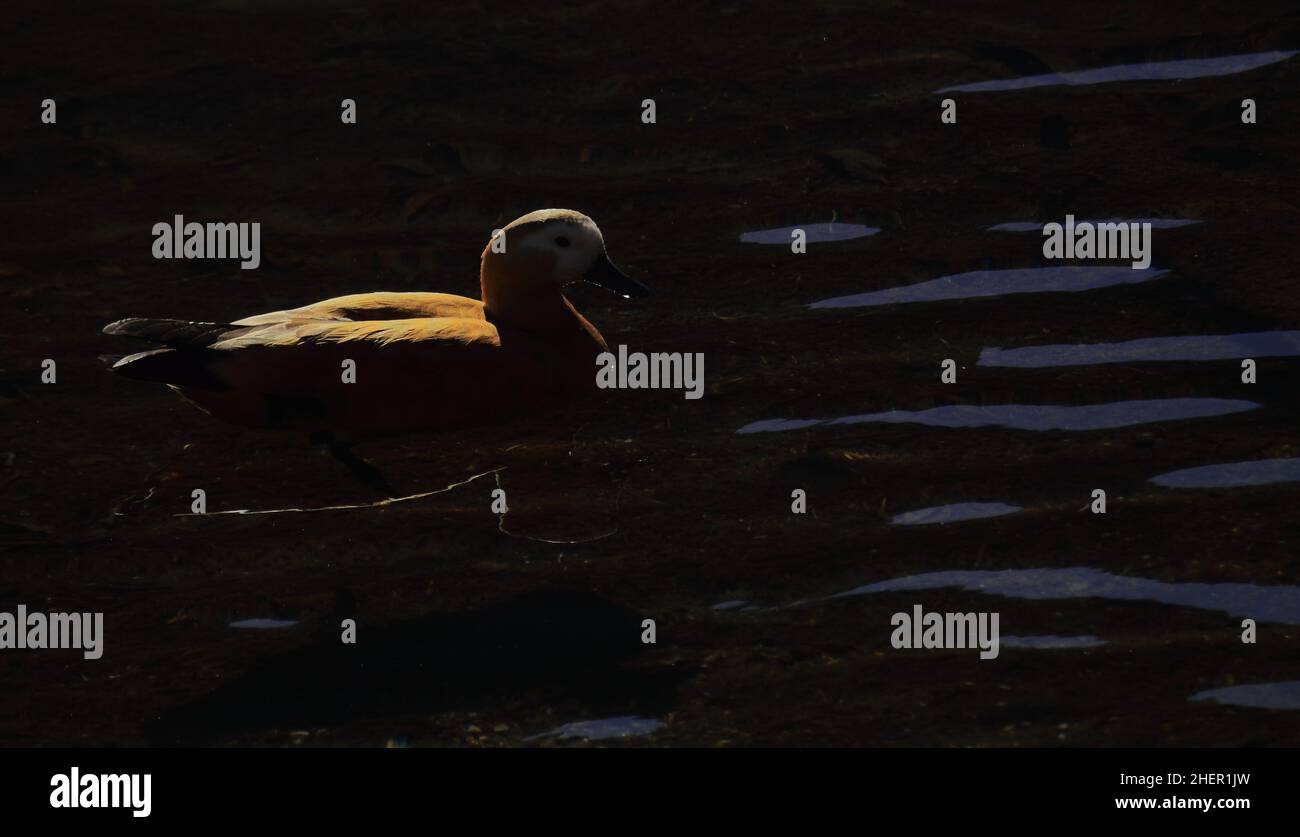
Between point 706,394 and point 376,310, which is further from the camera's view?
point 706,394

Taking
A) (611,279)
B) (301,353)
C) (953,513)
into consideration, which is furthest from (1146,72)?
(301,353)

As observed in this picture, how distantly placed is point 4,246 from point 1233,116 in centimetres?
577

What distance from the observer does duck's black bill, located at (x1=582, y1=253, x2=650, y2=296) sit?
6750 mm

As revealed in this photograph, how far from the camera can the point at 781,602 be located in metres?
5.23

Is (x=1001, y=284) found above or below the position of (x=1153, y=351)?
above

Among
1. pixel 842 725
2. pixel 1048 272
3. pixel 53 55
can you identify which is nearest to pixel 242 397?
pixel 842 725

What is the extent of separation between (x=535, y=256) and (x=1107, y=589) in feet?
8.10

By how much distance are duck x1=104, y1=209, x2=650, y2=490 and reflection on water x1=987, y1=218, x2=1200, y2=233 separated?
197cm

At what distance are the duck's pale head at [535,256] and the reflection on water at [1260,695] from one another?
288 centimetres

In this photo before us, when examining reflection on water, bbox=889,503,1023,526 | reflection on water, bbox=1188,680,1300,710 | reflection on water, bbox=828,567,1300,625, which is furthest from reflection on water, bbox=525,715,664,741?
reflection on water, bbox=1188,680,1300,710

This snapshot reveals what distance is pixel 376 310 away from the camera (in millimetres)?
6449

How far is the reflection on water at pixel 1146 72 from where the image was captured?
29.5ft

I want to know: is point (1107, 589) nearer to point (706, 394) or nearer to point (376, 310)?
point (706, 394)

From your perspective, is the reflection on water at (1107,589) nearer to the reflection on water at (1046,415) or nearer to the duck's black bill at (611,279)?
the reflection on water at (1046,415)
